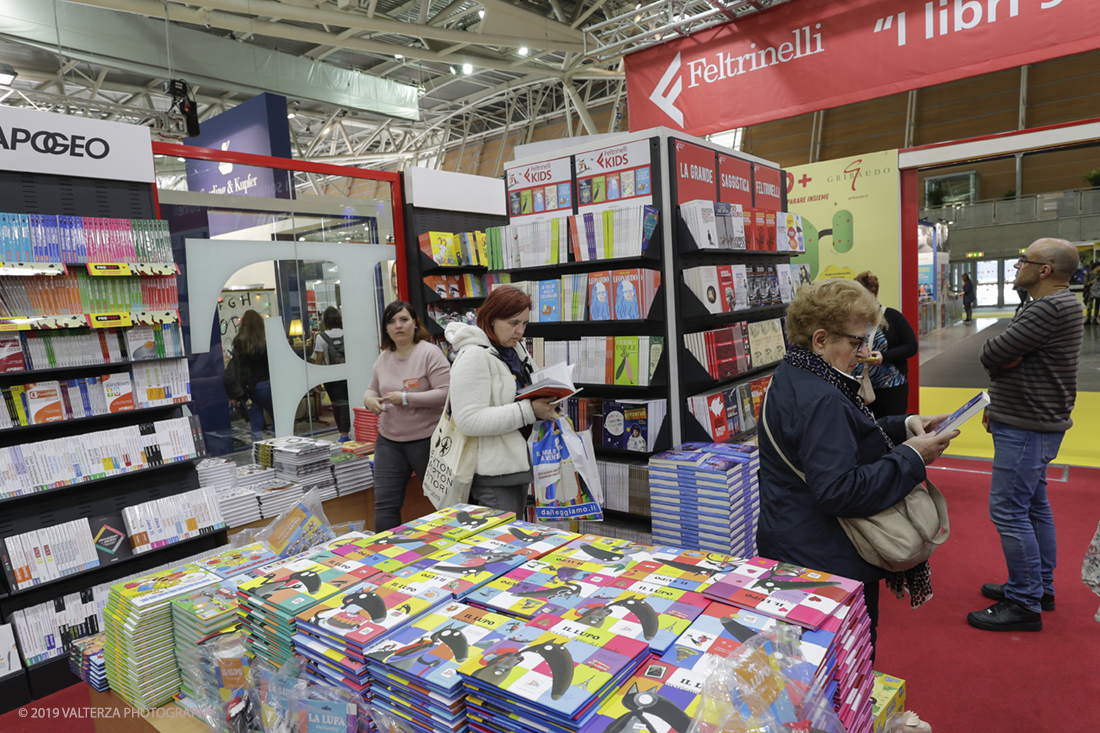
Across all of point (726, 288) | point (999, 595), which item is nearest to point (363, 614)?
point (726, 288)

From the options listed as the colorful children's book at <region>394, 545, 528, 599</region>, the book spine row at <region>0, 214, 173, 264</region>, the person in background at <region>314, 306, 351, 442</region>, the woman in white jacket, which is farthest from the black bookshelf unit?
the colorful children's book at <region>394, 545, 528, 599</region>

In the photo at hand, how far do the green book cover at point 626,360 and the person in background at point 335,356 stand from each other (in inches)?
117

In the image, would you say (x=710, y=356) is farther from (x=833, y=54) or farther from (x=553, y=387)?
(x=833, y=54)

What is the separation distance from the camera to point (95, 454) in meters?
3.43

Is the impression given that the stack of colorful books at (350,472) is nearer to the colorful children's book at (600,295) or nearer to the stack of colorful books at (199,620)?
the colorful children's book at (600,295)

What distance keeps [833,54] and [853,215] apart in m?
2.82

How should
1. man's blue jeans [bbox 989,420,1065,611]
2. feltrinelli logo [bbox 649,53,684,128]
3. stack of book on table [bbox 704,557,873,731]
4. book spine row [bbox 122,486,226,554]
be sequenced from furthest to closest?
feltrinelli logo [bbox 649,53,684,128] → book spine row [bbox 122,486,226,554] → man's blue jeans [bbox 989,420,1065,611] → stack of book on table [bbox 704,557,873,731]

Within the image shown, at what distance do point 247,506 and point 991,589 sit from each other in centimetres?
446

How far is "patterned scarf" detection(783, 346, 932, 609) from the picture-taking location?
5.87ft

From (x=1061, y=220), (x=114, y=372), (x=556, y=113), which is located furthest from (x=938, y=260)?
(x=114, y=372)

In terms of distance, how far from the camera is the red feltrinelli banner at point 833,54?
3.94 meters

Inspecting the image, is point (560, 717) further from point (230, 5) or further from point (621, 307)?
point (230, 5)

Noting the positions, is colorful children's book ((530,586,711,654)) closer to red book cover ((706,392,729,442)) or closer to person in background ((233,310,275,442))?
red book cover ((706,392,729,442))

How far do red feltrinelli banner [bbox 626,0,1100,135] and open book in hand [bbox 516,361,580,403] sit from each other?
10.9ft
